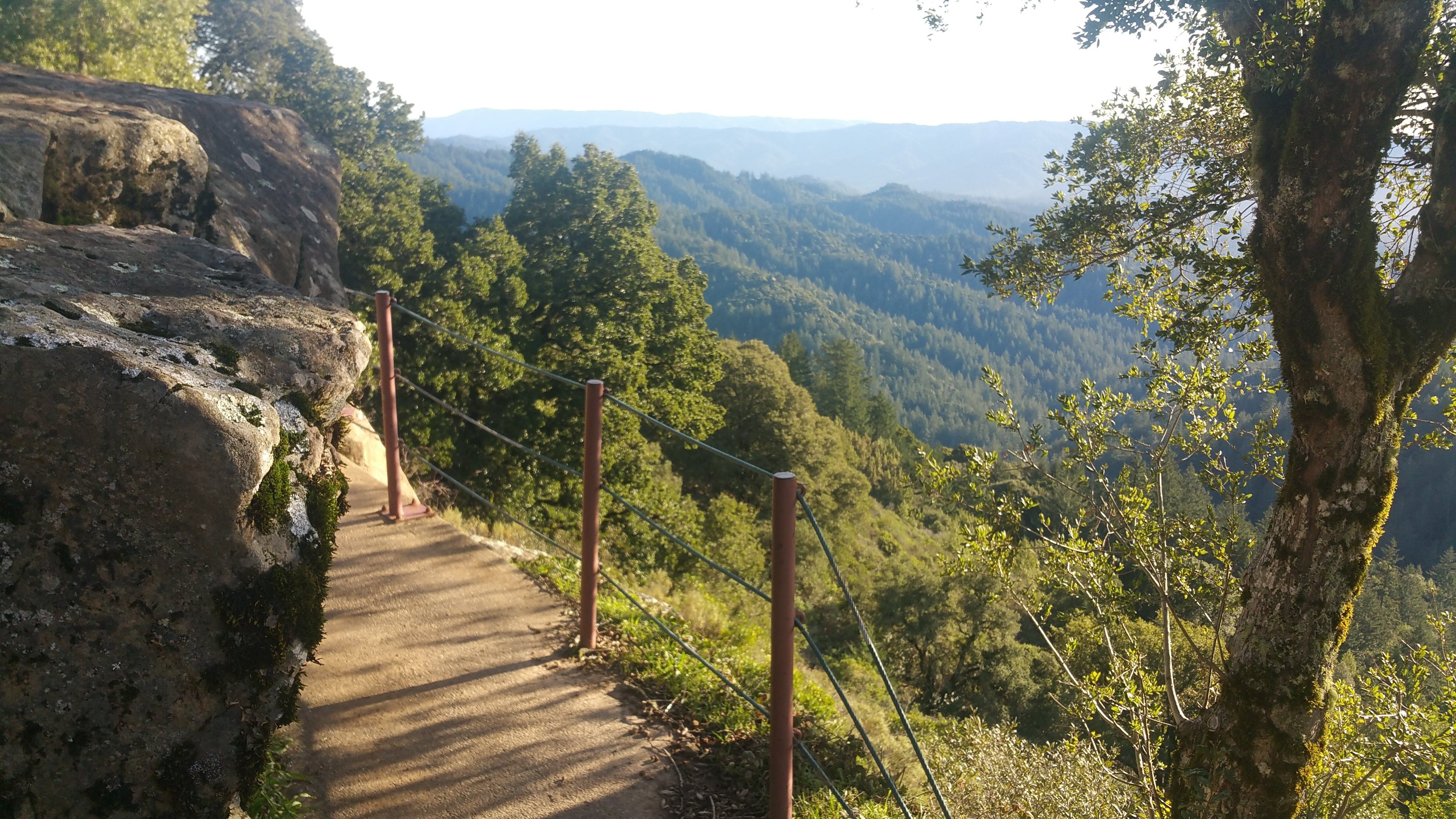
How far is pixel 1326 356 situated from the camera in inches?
190

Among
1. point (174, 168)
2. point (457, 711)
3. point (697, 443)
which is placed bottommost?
point (457, 711)

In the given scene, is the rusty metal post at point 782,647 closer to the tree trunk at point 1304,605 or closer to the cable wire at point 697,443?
the cable wire at point 697,443

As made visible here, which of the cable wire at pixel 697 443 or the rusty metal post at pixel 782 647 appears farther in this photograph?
the cable wire at pixel 697 443

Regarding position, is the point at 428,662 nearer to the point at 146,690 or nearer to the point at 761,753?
the point at 761,753

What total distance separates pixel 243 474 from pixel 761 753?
2.97 meters

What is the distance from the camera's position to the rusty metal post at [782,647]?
10.8 feet

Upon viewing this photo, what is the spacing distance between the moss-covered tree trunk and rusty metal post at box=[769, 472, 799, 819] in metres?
3.08

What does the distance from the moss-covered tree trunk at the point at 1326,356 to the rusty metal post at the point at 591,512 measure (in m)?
3.91

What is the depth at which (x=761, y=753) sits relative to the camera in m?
4.38

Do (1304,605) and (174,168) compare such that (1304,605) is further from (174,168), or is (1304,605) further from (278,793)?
(174,168)

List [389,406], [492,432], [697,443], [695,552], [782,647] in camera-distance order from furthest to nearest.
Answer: [389,406] < [492,432] < [697,443] < [695,552] < [782,647]

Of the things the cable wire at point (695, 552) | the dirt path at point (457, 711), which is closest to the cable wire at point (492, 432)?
the cable wire at point (695, 552)

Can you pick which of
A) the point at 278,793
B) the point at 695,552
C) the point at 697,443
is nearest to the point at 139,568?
the point at 278,793

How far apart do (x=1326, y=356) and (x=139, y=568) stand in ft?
18.9
